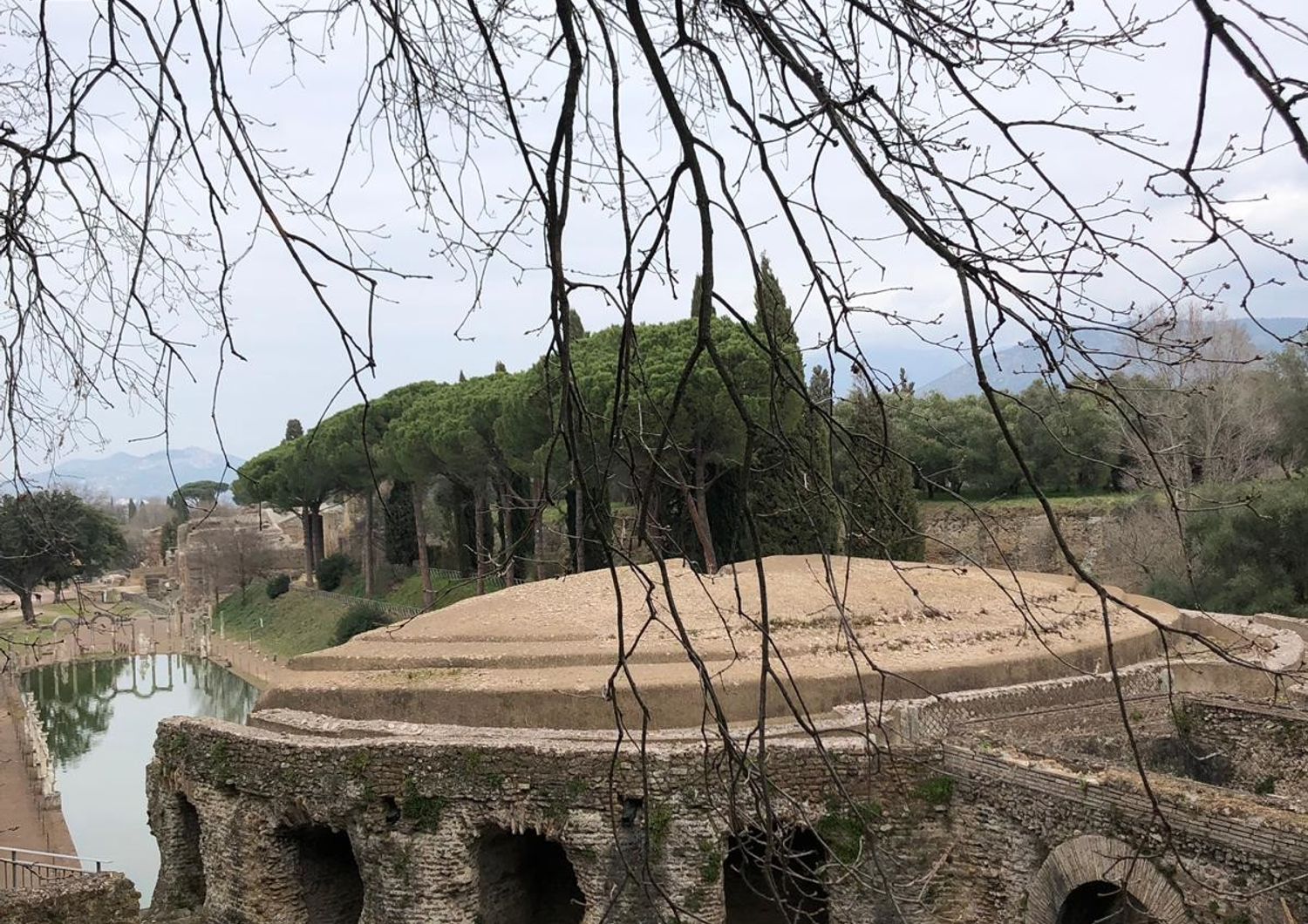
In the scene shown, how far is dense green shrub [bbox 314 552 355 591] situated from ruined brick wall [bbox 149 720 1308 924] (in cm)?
2877

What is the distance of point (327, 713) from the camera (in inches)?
427

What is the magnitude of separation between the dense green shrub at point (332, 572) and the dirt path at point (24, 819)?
16332 mm

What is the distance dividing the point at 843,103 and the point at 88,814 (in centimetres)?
2159

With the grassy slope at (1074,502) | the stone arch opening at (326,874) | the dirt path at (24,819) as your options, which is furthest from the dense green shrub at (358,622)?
the stone arch opening at (326,874)

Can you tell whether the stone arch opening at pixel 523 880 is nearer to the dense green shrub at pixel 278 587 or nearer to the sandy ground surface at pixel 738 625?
the sandy ground surface at pixel 738 625

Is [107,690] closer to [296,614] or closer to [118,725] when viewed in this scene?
[118,725]

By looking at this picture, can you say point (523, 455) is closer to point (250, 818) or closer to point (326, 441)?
point (326, 441)

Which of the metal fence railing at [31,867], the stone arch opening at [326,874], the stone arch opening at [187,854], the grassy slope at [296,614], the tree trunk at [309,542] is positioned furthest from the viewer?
the tree trunk at [309,542]

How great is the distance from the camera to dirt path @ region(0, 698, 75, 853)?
16.4 meters

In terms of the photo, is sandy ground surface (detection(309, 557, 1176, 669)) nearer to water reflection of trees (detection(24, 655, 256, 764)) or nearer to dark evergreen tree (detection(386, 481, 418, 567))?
water reflection of trees (detection(24, 655, 256, 764))

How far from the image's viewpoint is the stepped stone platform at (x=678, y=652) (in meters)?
9.80

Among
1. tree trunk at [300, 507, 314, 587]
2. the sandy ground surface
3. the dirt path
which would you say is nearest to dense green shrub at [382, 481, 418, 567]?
tree trunk at [300, 507, 314, 587]

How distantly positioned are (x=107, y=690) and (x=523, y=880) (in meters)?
27.5

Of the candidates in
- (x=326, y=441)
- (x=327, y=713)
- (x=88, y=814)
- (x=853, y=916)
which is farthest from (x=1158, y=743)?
(x=326, y=441)
